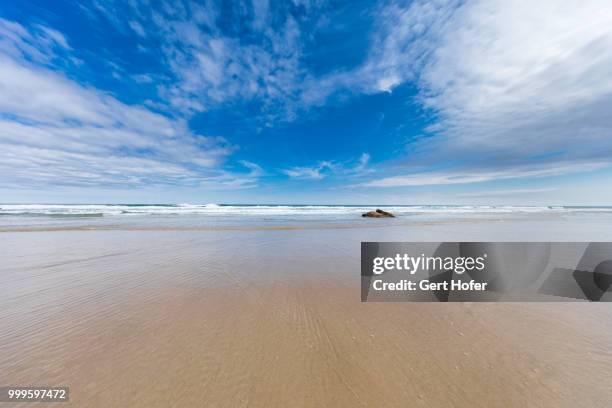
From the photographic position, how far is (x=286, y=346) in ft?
7.63

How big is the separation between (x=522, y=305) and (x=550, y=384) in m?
1.83

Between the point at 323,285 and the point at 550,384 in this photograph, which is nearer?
the point at 550,384

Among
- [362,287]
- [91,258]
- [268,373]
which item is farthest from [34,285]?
[362,287]

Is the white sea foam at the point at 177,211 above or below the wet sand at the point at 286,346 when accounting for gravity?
above

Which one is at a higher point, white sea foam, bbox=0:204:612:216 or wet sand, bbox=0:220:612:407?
white sea foam, bbox=0:204:612:216

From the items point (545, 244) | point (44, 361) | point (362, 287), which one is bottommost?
point (44, 361)

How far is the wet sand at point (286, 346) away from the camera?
1755mm

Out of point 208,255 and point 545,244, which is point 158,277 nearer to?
point 208,255

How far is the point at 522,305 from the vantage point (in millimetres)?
3242

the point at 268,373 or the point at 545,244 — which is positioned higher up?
the point at 545,244

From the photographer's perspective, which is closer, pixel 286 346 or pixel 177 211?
pixel 286 346

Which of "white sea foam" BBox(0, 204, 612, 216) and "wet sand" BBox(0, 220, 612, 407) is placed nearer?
"wet sand" BBox(0, 220, 612, 407)

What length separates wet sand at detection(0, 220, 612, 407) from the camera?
1.75 metres

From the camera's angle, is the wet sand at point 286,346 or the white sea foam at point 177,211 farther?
the white sea foam at point 177,211
